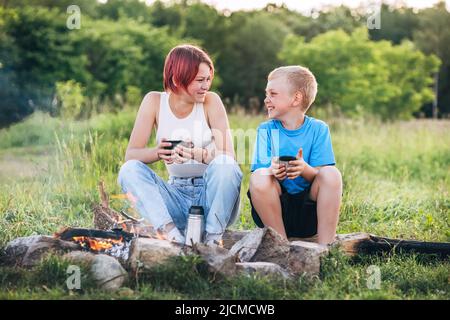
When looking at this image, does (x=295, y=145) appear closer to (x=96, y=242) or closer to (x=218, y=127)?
(x=218, y=127)

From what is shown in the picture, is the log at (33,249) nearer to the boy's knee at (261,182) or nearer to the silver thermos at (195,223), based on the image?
the silver thermos at (195,223)

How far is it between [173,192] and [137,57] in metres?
18.8

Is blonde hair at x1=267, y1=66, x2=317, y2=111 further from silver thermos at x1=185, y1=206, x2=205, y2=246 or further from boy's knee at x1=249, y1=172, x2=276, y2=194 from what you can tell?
silver thermos at x1=185, y1=206, x2=205, y2=246

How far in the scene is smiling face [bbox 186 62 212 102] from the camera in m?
3.77

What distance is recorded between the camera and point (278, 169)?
3508 mm

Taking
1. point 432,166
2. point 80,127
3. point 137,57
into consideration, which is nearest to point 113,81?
point 137,57

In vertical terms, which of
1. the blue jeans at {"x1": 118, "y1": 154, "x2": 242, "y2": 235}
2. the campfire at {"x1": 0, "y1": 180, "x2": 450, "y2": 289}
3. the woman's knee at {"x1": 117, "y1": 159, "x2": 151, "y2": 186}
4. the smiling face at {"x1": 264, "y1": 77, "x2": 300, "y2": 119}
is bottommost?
the campfire at {"x1": 0, "y1": 180, "x2": 450, "y2": 289}

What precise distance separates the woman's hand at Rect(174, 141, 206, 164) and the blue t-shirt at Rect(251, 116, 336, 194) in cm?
32

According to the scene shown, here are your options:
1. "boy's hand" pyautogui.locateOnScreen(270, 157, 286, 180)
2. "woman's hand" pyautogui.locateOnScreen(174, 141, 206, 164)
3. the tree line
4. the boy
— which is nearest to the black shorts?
the boy

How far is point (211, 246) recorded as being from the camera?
130 inches

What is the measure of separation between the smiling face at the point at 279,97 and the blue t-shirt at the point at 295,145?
0.10 meters

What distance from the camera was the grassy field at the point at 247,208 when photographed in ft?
10.5

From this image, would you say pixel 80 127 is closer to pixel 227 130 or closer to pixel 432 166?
pixel 432 166

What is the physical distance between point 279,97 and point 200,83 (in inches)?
18.4
